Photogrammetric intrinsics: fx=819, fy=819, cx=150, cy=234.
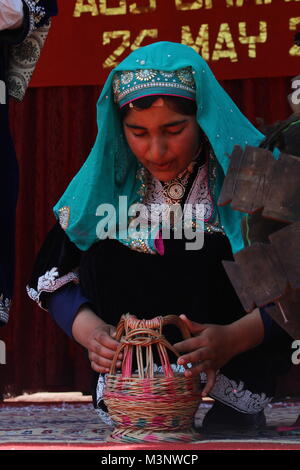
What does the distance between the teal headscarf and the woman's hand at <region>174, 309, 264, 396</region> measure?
7.8 inches

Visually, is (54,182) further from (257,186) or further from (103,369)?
(257,186)

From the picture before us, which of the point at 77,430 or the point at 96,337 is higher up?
the point at 96,337

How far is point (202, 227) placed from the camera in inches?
82.4

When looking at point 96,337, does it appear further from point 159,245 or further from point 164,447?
point 164,447

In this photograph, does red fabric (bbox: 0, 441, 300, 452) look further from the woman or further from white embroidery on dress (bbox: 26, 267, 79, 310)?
white embroidery on dress (bbox: 26, 267, 79, 310)

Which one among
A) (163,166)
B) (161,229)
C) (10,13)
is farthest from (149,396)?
(10,13)

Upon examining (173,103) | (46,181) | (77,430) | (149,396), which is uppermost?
(46,181)

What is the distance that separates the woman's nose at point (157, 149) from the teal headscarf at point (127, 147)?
4.3 inches

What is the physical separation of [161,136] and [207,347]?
1.76 ft

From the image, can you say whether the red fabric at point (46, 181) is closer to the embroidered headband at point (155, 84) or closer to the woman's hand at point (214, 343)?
the embroidered headband at point (155, 84)

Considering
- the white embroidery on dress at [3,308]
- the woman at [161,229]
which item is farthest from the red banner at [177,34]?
the woman at [161,229]

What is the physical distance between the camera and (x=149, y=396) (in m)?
1.73

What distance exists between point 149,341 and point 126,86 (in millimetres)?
678

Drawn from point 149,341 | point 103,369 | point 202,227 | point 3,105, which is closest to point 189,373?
point 149,341
